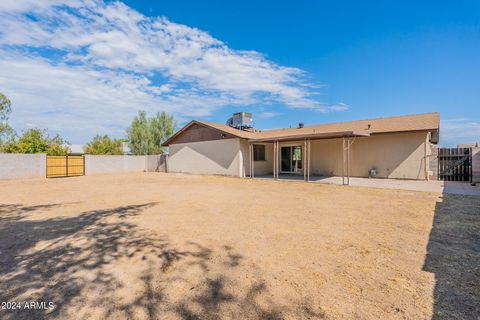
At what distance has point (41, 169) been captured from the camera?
16562 mm

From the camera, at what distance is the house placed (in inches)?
475

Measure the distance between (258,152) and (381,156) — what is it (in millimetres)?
7704

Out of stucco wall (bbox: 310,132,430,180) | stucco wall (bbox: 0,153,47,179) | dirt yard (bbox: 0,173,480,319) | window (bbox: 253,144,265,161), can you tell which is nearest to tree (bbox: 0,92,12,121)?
stucco wall (bbox: 0,153,47,179)

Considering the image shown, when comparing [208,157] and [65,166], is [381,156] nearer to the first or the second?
[208,157]

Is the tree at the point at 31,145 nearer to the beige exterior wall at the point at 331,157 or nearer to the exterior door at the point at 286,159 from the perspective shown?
the beige exterior wall at the point at 331,157

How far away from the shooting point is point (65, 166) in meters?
17.8

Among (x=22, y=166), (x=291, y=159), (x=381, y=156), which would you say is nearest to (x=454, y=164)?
(x=381, y=156)

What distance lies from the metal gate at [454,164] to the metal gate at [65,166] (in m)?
23.9

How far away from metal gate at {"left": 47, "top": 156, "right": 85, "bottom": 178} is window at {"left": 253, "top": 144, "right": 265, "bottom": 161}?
1391 cm

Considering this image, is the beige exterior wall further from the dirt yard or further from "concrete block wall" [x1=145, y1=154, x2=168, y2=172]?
the dirt yard

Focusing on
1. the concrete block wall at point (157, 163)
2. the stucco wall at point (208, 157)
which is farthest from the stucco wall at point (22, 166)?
the stucco wall at point (208, 157)

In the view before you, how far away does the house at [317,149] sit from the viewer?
1207cm

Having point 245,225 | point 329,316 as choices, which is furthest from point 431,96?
point 329,316

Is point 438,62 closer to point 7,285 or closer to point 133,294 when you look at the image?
point 133,294
